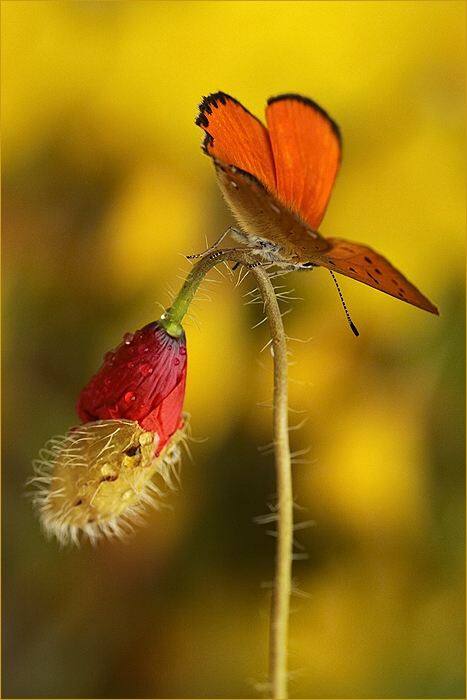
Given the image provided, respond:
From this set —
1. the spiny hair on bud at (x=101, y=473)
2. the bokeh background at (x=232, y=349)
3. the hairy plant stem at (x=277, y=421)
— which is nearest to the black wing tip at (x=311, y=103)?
the hairy plant stem at (x=277, y=421)

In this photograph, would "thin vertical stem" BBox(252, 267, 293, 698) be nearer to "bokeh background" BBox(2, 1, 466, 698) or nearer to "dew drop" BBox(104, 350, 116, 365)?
"dew drop" BBox(104, 350, 116, 365)

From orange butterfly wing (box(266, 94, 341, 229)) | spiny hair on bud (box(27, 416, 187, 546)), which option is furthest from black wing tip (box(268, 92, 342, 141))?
spiny hair on bud (box(27, 416, 187, 546))

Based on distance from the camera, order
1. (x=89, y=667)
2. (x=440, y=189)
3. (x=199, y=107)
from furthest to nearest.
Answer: (x=440, y=189) < (x=89, y=667) < (x=199, y=107)

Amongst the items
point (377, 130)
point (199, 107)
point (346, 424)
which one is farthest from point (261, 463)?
point (199, 107)

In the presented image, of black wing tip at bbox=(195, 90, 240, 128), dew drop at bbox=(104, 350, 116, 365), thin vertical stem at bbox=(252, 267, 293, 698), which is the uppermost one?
black wing tip at bbox=(195, 90, 240, 128)

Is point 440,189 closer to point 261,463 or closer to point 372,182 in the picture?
point 372,182

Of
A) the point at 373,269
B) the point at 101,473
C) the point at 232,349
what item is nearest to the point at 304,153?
the point at 373,269

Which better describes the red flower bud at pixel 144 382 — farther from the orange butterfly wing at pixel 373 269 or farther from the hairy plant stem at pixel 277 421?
the orange butterfly wing at pixel 373 269
